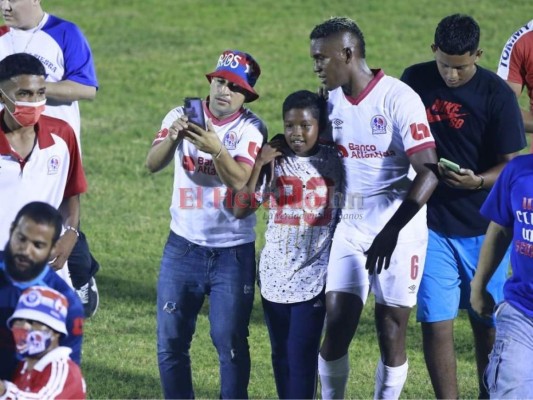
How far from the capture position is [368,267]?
7.21 m

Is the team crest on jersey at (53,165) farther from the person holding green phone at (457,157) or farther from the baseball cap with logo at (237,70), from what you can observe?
the person holding green phone at (457,157)

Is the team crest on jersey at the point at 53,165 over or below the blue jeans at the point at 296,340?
over

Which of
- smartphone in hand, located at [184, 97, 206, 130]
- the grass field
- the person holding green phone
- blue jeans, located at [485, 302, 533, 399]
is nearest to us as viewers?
blue jeans, located at [485, 302, 533, 399]

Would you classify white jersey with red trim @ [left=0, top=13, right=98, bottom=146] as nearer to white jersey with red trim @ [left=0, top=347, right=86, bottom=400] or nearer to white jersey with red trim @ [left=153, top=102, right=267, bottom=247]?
white jersey with red trim @ [left=153, top=102, right=267, bottom=247]

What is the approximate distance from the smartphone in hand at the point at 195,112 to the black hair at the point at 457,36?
1.49 meters

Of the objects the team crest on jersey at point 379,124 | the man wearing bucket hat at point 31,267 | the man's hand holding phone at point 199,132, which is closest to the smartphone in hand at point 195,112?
the man's hand holding phone at point 199,132

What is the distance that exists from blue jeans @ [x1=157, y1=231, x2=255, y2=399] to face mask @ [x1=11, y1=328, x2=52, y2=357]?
2.05 metres

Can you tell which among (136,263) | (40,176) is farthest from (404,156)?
(136,263)

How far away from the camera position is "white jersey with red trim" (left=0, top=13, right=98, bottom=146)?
8.70 m

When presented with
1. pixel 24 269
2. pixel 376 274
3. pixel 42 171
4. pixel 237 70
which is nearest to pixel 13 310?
pixel 24 269

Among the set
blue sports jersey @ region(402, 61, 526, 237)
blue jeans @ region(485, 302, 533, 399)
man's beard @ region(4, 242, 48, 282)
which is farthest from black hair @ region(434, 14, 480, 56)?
man's beard @ region(4, 242, 48, 282)

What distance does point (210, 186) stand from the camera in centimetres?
754

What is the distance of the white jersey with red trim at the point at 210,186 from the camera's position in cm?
752

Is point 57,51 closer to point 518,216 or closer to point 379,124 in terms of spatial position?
point 379,124
